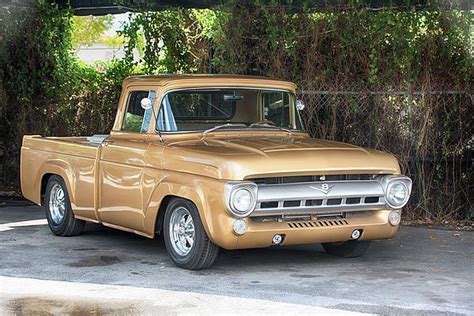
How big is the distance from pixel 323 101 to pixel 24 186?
4.13 m

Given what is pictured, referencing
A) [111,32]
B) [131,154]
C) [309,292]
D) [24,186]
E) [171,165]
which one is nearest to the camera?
[309,292]

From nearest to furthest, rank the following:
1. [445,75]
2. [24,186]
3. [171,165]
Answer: [171,165] < [24,186] < [445,75]

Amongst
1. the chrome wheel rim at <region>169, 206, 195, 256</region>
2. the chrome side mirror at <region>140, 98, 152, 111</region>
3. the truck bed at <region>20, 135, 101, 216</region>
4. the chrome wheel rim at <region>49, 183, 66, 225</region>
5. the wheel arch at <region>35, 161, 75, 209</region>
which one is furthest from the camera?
the chrome wheel rim at <region>49, 183, 66, 225</region>

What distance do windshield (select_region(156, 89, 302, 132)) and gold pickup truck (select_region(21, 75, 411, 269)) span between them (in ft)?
0.03

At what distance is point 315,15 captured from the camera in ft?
41.6

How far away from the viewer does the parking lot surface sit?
23.2 ft

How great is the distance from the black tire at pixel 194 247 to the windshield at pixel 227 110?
95cm

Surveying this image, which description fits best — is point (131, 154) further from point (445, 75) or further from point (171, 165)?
point (445, 75)

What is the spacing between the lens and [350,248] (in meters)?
9.09

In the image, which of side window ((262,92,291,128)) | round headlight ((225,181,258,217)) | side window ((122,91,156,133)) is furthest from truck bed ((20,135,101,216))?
round headlight ((225,181,258,217))

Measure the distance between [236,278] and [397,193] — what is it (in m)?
1.79

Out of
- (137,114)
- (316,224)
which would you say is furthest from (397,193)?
(137,114)

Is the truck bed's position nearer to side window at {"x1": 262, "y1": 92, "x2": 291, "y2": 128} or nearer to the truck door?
the truck door

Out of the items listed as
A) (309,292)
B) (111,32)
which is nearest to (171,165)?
(309,292)
